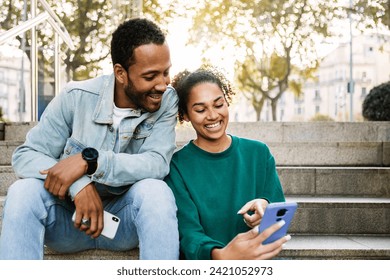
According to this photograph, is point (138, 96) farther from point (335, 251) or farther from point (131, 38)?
point (335, 251)

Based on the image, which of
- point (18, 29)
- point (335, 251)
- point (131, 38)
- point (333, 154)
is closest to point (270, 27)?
point (333, 154)

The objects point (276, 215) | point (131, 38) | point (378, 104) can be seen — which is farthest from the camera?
point (378, 104)

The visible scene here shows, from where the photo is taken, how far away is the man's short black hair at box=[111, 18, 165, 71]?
2273mm

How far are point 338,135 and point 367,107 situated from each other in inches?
81.9

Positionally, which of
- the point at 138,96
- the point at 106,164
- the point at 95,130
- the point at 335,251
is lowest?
the point at 335,251

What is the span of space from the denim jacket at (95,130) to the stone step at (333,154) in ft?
5.09

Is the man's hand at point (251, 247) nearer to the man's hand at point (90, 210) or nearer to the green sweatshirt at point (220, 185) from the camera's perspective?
the green sweatshirt at point (220, 185)

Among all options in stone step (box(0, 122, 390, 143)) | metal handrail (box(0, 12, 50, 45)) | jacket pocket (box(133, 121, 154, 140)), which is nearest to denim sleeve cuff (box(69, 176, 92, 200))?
jacket pocket (box(133, 121, 154, 140))

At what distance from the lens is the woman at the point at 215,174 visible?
2268 millimetres

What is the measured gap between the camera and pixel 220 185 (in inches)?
92.5

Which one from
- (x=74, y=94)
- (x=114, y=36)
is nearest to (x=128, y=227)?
(x=74, y=94)

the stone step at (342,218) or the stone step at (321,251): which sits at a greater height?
the stone step at (342,218)

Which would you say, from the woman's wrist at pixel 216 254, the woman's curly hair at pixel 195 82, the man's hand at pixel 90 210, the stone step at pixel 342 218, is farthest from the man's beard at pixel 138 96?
the stone step at pixel 342 218

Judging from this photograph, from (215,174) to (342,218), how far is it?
107cm
